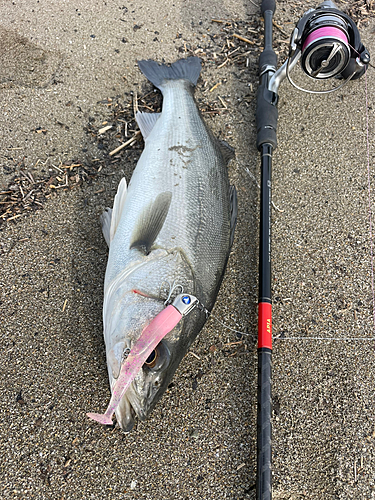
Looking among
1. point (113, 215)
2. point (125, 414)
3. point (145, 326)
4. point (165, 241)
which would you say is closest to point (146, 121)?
point (113, 215)

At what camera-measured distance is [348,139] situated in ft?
11.2

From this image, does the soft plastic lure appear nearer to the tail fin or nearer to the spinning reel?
the spinning reel

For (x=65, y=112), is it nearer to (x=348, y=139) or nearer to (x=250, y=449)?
(x=348, y=139)

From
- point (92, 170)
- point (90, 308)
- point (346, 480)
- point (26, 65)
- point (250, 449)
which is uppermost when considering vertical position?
point (26, 65)

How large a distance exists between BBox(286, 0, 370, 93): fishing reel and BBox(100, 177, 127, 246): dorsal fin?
146 centimetres

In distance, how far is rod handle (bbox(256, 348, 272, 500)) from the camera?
1984 millimetres

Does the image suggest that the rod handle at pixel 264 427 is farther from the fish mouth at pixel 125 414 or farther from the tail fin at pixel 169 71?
the tail fin at pixel 169 71

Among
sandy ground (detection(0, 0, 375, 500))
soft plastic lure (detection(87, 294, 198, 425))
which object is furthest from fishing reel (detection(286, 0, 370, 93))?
soft plastic lure (detection(87, 294, 198, 425))

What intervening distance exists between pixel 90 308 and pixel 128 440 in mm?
921

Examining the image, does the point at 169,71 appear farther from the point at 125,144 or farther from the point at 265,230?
the point at 265,230

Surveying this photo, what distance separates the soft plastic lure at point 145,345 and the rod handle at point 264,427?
656 millimetres

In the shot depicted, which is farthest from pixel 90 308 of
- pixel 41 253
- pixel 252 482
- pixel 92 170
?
pixel 252 482

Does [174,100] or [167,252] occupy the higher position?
[174,100]

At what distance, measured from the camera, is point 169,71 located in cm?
342
